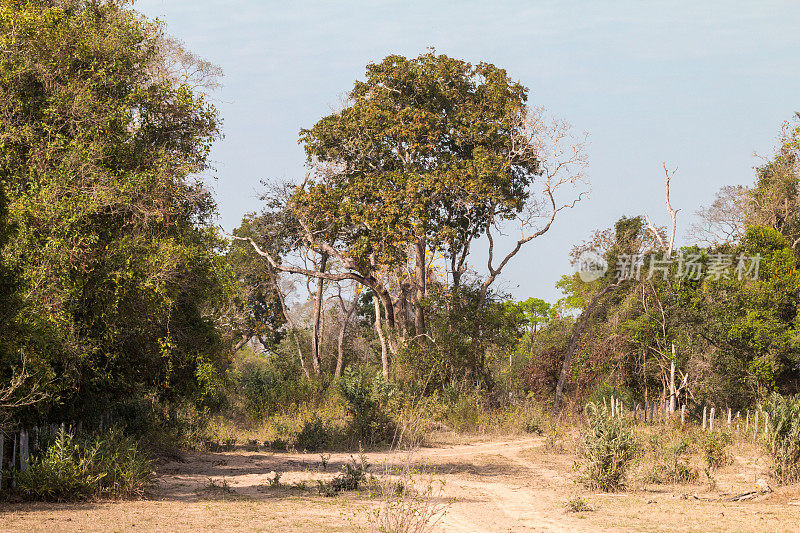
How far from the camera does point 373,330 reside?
3500cm

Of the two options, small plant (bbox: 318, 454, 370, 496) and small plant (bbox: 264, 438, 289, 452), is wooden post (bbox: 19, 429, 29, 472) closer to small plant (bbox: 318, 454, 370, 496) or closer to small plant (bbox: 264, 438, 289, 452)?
small plant (bbox: 318, 454, 370, 496)

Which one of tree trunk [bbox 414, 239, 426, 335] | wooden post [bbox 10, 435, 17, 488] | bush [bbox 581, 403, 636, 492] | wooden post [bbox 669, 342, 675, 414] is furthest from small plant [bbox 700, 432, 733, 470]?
tree trunk [bbox 414, 239, 426, 335]

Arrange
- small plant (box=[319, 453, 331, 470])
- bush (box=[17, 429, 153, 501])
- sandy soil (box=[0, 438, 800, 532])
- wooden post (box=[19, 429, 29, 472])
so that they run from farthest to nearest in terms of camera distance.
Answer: small plant (box=[319, 453, 331, 470]), wooden post (box=[19, 429, 29, 472]), bush (box=[17, 429, 153, 501]), sandy soil (box=[0, 438, 800, 532])

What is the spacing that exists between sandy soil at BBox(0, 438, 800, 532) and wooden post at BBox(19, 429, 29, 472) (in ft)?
2.50

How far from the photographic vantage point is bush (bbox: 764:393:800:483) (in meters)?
11.5

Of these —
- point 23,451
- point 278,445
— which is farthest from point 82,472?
point 278,445

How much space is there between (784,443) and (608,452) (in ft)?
8.67

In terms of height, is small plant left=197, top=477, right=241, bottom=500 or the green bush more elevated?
the green bush

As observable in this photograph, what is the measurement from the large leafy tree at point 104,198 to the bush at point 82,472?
3.00ft

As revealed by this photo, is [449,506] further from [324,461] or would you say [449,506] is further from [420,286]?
[420,286]

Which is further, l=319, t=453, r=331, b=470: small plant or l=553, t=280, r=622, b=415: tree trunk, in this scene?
l=553, t=280, r=622, b=415: tree trunk

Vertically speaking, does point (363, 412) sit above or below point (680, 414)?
above

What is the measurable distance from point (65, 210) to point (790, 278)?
19074 millimetres

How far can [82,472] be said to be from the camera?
32.9 feet
